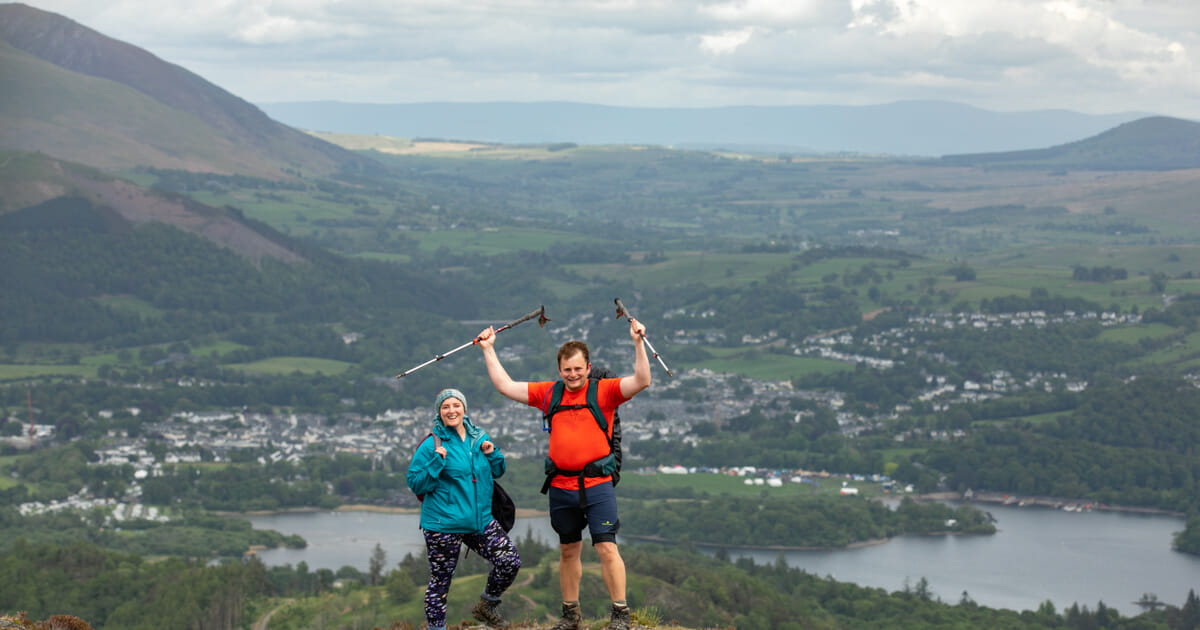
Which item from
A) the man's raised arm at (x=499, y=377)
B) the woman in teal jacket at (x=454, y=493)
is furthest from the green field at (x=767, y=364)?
the woman in teal jacket at (x=454, y=493)

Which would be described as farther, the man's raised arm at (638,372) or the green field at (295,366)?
the green field at (295,366)

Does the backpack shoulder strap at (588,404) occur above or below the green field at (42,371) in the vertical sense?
above

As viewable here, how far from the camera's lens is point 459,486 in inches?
483

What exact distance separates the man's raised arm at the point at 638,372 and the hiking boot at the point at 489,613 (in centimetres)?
285

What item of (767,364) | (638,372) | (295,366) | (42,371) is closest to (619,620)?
(638,372)

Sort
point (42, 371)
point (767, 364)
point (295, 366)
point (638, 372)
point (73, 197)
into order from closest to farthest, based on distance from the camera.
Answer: point (638, 372) → point (42, 371) → point (295, 366) → point (767, 364) → point (73, 197)

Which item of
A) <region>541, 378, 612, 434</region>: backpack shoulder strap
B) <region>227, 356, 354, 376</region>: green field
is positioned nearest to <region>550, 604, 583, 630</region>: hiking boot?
<region>541, 378, 612, 434</region>: backpack shoulder strap

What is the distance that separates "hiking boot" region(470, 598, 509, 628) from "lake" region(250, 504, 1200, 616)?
59.4m

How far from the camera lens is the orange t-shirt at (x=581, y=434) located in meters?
12.0

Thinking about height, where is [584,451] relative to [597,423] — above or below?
below

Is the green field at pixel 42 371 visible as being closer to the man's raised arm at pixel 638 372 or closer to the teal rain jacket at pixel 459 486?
the teal rain jacket at pixel 459 486

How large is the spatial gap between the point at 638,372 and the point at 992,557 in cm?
7928

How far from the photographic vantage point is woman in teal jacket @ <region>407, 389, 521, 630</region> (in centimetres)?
1209

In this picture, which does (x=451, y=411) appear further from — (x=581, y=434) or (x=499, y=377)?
(x=581, y=434)
